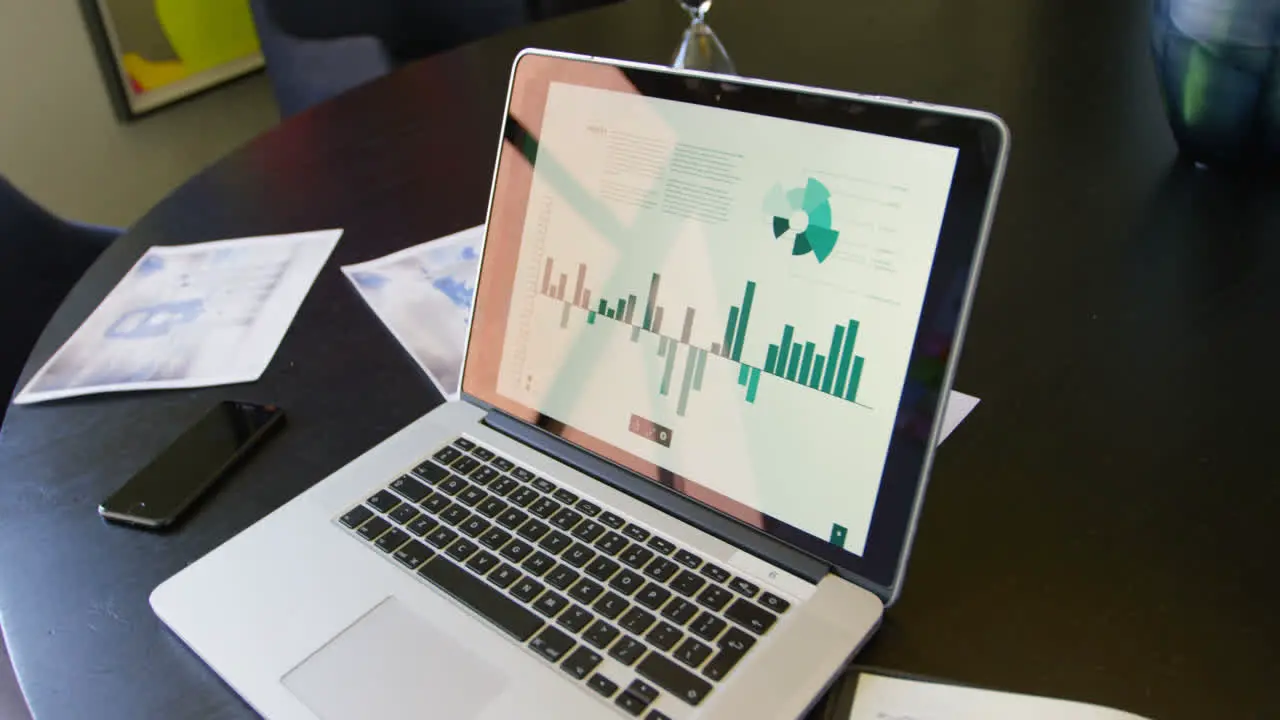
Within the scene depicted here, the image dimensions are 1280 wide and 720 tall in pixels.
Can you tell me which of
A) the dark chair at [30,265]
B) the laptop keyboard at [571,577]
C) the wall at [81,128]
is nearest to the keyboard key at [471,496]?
the laptop keyboard at [571,577]

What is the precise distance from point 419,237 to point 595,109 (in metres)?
0.41

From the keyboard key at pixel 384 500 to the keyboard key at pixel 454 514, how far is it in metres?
0.04

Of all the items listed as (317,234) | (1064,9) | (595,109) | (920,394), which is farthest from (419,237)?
(1064,9)

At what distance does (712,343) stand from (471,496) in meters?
0.19

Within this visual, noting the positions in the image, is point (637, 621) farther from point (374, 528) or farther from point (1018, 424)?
point (1018, 424)

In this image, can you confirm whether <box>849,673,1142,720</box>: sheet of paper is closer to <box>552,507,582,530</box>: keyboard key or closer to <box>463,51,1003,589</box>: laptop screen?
<box>463,51,1003,589</box>: laptop screen

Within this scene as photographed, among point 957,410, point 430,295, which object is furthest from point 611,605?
point 430,295

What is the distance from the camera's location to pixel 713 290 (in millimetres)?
581

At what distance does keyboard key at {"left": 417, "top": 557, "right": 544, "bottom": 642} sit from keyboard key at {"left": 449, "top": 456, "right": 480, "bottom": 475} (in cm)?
8

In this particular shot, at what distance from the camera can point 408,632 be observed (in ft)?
1.75

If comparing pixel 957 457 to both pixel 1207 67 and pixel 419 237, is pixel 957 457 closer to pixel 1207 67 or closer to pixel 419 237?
pixel 1207 67

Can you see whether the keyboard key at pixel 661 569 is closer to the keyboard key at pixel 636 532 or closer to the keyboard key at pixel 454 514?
the keyboard key at pixel 636 532

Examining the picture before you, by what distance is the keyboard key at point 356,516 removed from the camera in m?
0.61

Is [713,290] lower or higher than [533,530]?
higher
